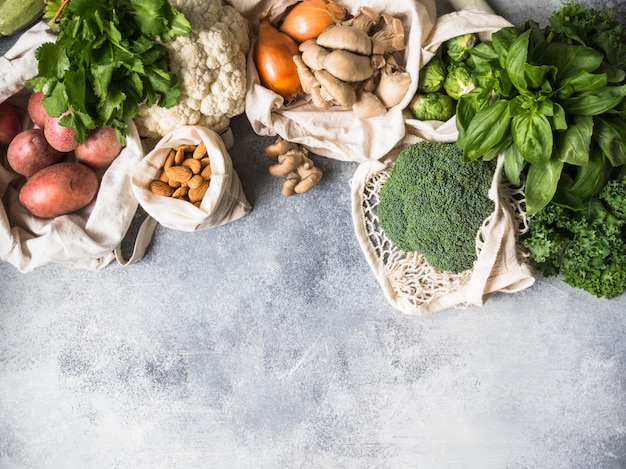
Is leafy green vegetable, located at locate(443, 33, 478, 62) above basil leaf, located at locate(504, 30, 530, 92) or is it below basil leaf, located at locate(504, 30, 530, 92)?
below

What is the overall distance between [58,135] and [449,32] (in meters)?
1.32

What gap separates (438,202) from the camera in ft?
5.96

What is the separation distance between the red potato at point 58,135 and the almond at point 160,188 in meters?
0.29

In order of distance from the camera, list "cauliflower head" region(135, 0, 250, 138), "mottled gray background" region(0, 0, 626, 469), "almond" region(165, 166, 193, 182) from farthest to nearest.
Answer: "mottled gray background" region(0, 0, 626, 469)
"almond" region(165, 166, 193, 182)
"cauliflower head" region(135, 0, 250, 138)

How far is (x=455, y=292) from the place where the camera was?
1.95m

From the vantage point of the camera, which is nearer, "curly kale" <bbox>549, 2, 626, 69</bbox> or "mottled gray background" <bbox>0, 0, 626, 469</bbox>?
"curly kale" <bbox>549, 2, 626, 69</bbox>

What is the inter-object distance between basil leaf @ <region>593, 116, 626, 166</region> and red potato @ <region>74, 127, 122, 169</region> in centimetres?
149

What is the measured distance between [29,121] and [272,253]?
3.23 feet

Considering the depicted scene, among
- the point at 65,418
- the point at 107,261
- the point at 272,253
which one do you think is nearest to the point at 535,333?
the point at 272,253

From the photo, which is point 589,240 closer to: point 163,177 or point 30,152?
point 163,177

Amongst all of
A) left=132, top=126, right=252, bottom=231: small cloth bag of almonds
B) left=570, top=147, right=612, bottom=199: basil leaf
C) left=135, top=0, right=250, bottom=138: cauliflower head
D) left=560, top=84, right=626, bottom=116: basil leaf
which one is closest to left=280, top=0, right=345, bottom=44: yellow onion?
left=135, top=0, right=250, bottom=138: cauliflower head

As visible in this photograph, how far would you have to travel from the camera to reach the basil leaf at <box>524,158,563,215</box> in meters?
1.57

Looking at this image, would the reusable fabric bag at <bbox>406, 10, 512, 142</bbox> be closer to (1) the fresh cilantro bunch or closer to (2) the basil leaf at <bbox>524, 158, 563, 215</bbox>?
(2) the basil leaf at <bbox>524, 158, 563, 215</bbox>

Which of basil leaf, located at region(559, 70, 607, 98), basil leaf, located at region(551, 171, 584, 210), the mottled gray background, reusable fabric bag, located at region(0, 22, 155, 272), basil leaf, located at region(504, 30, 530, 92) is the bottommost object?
the mottled gray background
